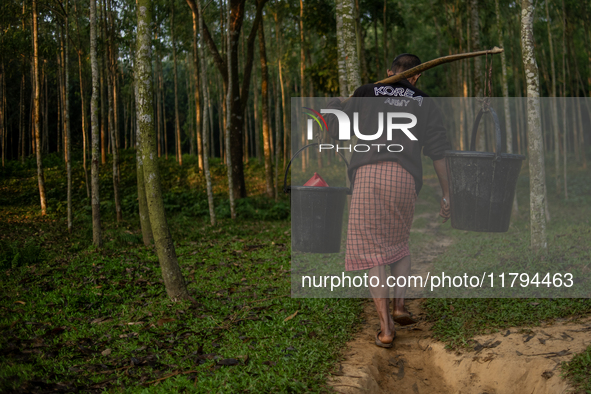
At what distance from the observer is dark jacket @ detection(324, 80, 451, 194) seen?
3160mm

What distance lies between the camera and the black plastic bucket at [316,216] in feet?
11.4

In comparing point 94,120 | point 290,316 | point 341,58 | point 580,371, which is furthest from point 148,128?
point 580,371

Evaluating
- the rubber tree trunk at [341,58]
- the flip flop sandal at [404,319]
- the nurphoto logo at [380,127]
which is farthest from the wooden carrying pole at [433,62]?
the rubber tree trunk at [341,58]

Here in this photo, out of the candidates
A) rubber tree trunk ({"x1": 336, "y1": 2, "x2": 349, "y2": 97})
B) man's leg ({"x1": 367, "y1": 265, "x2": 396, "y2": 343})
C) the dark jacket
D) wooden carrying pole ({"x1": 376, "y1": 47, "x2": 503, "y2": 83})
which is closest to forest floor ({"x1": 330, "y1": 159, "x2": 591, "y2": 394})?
man's leg ({"x1": 367, "y1": 265, "x2": 396, "y2": 343})

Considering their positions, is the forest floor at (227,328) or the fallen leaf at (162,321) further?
the fallen leaf at (162,321)

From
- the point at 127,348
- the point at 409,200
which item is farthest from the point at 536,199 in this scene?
the point at 127,348

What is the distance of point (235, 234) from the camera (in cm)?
857

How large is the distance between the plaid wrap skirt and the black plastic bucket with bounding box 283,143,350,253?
0.92ft

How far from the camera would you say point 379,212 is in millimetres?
3182

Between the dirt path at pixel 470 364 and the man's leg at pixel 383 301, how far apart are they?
130 mm

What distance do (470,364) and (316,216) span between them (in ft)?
5.04

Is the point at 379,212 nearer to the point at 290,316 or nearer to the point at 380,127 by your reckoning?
the point at 380,127

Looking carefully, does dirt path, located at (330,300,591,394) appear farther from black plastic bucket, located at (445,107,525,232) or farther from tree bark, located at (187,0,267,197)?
tree bark, located at (187,0,267,197)

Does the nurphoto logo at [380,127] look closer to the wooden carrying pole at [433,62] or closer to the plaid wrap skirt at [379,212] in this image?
the plaid wrap skirt at [379,212]
